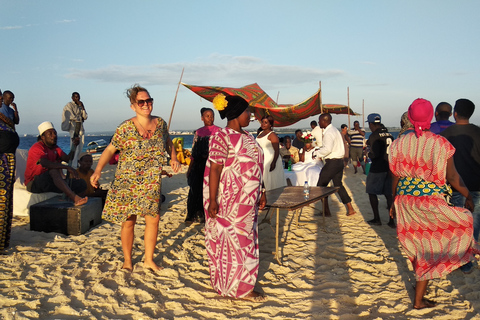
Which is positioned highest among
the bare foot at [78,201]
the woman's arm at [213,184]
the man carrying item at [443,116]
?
the man carrying item at [443,116]

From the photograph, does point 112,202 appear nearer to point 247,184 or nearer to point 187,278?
point 187,278

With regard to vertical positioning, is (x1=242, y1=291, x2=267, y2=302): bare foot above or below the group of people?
below

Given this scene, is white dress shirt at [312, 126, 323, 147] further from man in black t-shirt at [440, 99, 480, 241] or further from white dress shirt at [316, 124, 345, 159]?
man in black t-shirt at [440, 99, 480, 241]

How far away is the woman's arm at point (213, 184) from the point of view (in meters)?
3.22

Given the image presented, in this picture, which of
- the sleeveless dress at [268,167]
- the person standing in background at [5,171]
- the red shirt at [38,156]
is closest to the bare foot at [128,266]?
the person standing in background at [5,171]

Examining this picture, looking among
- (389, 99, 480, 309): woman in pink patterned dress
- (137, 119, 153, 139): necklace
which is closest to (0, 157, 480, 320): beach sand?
(389, 99, 480, 309): woman in pink patterned dress

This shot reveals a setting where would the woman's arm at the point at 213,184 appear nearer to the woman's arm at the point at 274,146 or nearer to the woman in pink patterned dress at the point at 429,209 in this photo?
the woman in pink patterned dress at the point at 429,209

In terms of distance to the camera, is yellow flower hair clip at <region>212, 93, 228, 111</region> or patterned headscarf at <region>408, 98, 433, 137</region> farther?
yellow flower hair clip at <region>212, 93, 228, 111</region>

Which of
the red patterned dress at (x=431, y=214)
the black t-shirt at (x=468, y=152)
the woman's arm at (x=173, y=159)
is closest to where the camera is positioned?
the red patterned dress at (x=431, y=214)

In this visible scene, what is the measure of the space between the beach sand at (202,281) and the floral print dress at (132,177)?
734 millimetres

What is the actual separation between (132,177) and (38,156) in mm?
2726

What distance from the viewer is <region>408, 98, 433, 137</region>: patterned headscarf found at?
3072mm

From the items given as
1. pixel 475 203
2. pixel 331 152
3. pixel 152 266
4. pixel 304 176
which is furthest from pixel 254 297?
pixel 304 176

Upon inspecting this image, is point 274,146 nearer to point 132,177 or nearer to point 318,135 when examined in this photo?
point 132,177
